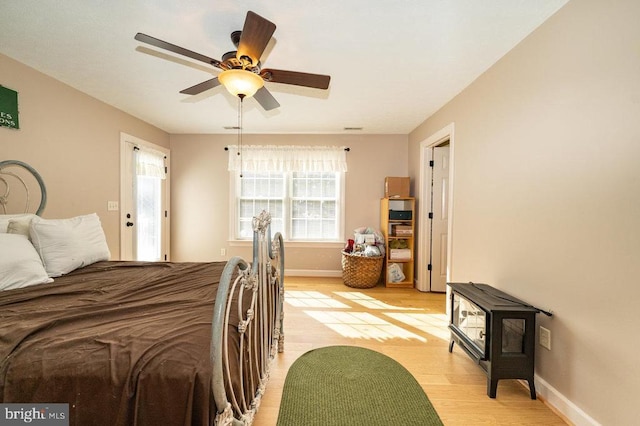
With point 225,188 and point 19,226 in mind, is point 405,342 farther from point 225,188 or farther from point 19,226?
point 225,188

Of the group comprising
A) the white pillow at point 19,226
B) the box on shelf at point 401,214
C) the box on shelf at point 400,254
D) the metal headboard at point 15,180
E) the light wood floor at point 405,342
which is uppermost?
the metal headboard at point 15,180

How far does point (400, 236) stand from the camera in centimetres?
405

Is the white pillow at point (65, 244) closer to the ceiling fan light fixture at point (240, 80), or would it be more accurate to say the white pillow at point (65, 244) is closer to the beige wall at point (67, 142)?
the beige wall at point (67, 142)

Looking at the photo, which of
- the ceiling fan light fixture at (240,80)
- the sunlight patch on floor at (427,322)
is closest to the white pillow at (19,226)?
the ceiling fan light fixture at (240,80)

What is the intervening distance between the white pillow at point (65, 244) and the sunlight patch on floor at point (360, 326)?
2.10 m

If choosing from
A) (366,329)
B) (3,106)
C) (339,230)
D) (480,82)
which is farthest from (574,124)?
(3,106)

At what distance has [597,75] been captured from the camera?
1390 mm

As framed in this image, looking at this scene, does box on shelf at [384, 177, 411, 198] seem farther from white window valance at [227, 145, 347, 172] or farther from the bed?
the bed

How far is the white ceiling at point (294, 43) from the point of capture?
1638 millimetres

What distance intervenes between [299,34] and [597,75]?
5.84 feet

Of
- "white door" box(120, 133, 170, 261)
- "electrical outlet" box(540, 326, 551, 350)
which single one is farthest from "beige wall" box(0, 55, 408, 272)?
"electrical outlet" box(540, 326, 551, 350)

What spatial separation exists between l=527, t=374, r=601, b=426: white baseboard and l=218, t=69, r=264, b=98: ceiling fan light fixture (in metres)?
2.73

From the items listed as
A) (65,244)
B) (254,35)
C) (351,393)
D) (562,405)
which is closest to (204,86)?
(254,35)

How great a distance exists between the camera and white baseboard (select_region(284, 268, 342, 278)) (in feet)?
14.9
